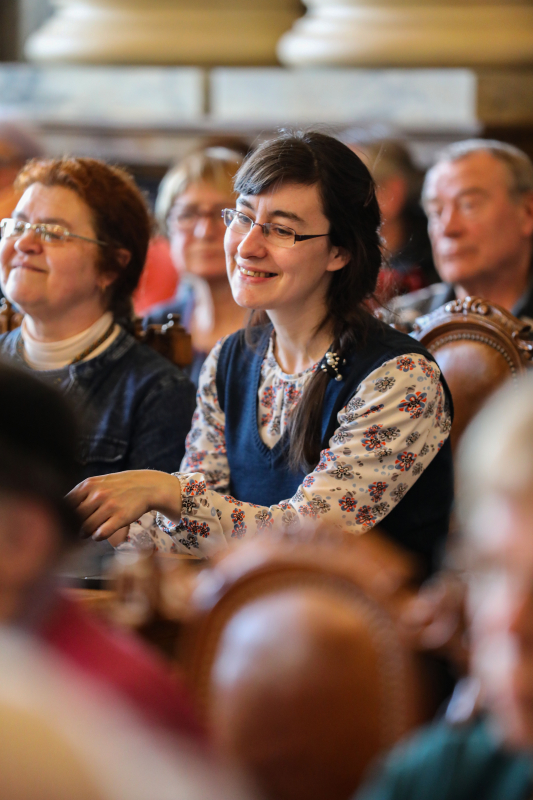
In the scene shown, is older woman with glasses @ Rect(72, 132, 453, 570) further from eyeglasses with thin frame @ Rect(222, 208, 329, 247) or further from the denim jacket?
the denim jacket

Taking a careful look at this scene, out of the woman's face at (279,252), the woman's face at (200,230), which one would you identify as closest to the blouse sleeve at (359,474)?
the woman's face at (279,252)

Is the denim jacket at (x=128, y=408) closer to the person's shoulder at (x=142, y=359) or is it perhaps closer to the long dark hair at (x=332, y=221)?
the person's shoulder at (x=142, y=359)

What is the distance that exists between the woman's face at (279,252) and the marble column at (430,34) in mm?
2842

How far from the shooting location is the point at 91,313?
2.27m

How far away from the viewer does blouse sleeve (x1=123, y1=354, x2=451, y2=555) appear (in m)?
1.74

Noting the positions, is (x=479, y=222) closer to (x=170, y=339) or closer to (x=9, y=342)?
(x=170, y=339)

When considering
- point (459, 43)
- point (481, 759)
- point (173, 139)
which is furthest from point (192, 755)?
point (173, 139)

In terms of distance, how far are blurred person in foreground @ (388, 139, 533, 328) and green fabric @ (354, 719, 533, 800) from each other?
2.21 metres

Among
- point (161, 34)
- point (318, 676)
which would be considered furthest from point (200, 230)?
point (318, 676)

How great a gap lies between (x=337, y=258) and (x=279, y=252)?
12 cm

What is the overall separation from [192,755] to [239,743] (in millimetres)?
117

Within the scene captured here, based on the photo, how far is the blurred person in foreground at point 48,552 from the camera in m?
0.71

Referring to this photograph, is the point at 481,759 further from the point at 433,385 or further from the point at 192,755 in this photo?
the point at 433,385

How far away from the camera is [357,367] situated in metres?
1.81
